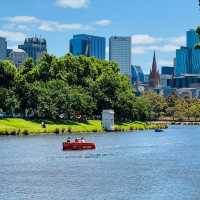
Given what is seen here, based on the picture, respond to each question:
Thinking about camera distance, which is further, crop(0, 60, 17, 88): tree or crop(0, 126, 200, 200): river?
crop(0, 60, 17, 88): tree

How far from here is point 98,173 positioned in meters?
86.2

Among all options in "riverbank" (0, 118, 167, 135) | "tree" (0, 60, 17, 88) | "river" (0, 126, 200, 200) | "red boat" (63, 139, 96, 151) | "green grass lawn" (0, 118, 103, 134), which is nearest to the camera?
"river" (0, 126, 200, 200)

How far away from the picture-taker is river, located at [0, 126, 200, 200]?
68625 mm

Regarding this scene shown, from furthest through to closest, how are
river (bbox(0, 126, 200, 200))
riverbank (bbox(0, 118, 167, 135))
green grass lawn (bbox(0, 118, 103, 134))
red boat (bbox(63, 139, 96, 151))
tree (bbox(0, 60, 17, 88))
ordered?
1. tree (bbox(0, 60, 17, 88))
2. green grass lawn (bbox(0, 118, 103, 134))
3. riverbank (bbox(0, 118, 167, 135))
4. red boat (bbox(63, 139, 96, 151))
5. river (bbox(0, 126, 200, 200))

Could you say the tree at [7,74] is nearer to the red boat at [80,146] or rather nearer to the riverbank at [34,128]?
the riverbank at [34,128]

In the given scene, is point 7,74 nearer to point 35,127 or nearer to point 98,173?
point 35,127

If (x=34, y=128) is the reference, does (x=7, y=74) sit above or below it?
above

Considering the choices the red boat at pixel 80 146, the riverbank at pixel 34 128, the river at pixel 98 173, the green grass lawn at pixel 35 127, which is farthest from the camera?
the green grass lawn at pixel 35 127

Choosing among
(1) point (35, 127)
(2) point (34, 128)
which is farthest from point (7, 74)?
(2) point (34, 128)

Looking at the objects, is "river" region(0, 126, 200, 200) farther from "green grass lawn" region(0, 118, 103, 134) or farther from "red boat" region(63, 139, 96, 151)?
"green grass lawn" region(0, 118, 103, 134)

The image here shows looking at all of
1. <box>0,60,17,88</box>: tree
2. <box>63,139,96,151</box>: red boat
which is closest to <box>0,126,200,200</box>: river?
<box>63,139,96,151</box>: red boat

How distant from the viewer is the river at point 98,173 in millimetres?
68625

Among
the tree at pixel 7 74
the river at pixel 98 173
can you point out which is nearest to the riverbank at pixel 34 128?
the tree at pixel 7 74

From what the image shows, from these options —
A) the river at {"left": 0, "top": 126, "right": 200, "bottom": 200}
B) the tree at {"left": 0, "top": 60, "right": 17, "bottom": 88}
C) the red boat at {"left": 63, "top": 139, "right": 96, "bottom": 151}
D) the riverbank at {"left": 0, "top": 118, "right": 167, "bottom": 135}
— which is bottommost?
the river at {"left": 0, "top": 126, "right": 200, "bottom": 200}
